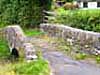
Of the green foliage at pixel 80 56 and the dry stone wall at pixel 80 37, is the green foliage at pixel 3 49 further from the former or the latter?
the green foliage at pixel 80 56

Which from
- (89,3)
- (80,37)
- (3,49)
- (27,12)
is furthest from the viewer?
(89,3)

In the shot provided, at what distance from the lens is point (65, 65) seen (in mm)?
12609

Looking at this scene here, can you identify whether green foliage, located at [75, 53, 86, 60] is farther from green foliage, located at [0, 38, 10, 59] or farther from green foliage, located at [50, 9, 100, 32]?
green foliage, located at [0, 38, 10, 59]

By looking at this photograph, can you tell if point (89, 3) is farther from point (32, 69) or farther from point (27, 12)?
point (32, 69)

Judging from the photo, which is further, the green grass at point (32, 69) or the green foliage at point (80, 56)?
the green foliage at point (80, 56)

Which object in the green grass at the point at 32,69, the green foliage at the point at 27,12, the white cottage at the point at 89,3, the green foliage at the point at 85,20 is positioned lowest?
the white cottage at the point at 89,3

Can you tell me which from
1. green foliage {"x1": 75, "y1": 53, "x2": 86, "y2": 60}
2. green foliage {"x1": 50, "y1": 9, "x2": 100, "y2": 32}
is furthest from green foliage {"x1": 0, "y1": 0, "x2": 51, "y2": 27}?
green foliage {"x1": 75, "y1": 53, "x2": 86, "y2": 60}

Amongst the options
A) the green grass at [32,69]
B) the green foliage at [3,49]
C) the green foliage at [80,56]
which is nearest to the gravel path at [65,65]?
the green foliage at [80,56]

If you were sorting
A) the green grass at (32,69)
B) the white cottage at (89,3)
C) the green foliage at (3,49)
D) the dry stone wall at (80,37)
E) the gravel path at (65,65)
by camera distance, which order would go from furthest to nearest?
the white cottage at (89,3)
the green foliage at (3,49)
the dry stone wall at (80,37)
the gravel path at (65,65)
the green grass at (32,69)

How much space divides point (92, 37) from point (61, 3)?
33.7 m

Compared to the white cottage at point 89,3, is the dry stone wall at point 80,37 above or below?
above

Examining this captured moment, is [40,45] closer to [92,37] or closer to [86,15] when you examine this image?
[86,15]

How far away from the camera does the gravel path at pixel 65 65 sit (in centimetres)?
1141

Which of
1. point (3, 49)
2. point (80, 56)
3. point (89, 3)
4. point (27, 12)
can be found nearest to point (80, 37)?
point (80, 56)
